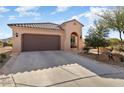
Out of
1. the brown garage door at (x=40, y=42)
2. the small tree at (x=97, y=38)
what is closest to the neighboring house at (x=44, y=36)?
the brown garage door at (x=40, y=42)

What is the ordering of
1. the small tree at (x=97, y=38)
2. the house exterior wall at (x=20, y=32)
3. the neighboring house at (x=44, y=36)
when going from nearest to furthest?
the small tree at (x=97, y=38)
the house exterior wall at (x=20, y=32)
the neighboring house at (x=44, y=36)

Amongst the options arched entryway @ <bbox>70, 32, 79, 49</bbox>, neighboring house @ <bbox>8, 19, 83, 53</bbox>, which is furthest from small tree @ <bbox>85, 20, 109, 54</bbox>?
arched entryway @ <bbox>70, 32, 79, 49</bbox>

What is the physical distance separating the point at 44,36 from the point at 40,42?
37.8 inches

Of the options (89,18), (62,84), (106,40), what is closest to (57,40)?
(89,18)

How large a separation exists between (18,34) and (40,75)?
39.7 ft

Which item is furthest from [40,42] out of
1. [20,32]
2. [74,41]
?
[74,41]

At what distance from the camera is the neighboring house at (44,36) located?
826 inches

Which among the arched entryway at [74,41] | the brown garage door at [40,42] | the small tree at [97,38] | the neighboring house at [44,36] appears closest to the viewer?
the small tree at [97,38]

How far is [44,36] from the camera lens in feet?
75.4

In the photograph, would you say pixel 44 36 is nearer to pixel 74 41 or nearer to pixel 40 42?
pixel 40 42

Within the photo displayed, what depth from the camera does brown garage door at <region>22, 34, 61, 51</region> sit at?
2159 centimetres

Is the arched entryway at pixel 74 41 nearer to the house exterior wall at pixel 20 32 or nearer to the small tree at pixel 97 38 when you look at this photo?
the house exterior wall at pixel 20 32

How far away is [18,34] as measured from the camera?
20.9m
